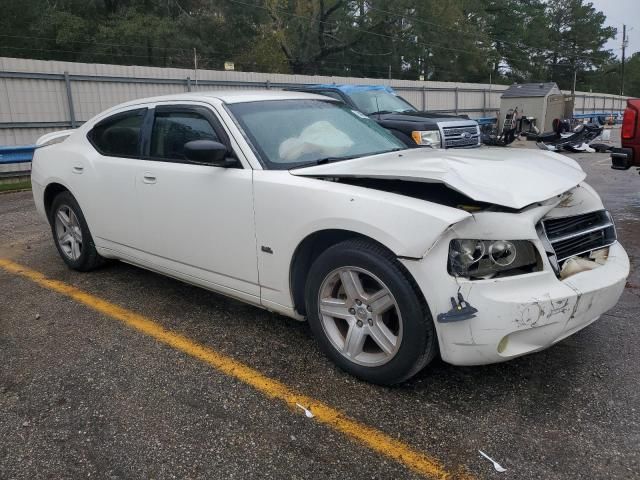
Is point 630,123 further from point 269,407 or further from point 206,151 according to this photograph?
point 269,407

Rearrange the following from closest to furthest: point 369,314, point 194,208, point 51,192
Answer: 1. point 369,314
2. point 194,208
3. point 51,192

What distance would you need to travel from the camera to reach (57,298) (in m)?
4.46

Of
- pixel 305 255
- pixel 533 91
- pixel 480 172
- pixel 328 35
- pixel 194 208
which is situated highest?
pixel 328 35

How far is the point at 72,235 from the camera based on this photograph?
503 cm

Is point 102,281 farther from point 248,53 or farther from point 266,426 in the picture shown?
point 248,53

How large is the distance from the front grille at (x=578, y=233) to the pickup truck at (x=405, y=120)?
5839 millimetres

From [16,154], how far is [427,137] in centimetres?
834

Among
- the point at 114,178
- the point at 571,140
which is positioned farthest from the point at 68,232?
the point at 571,140

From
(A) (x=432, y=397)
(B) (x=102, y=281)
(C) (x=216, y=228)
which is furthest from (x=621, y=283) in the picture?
(B) (x=102, y=281)

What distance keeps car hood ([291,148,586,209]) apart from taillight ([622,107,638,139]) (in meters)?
4.14

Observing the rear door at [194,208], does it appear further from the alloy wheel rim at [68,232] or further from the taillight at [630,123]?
the taillight at [630,123]

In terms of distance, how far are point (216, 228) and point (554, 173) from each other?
6.90 feet

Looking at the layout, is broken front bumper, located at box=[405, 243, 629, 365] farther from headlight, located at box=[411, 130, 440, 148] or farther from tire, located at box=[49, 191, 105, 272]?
headlight, located at box=[411, 130, 440, 148]

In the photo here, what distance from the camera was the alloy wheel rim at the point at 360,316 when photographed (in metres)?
2.86
